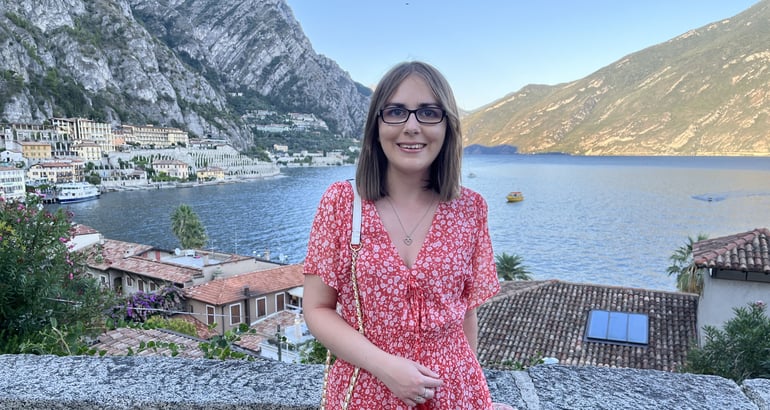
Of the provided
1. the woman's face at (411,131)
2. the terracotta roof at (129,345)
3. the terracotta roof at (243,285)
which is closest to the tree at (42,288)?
the terracotta roof at (129,345)

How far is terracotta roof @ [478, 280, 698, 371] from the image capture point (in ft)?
34.1

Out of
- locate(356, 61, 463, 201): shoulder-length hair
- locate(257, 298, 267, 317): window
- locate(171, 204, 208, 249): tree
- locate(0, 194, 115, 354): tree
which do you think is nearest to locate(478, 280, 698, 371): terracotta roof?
locate(0, 194, 115, 354): tree

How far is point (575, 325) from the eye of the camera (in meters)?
11.8

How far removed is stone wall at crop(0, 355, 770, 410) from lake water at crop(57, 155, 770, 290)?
2221 centimetres

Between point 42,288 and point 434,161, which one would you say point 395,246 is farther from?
point 42,288

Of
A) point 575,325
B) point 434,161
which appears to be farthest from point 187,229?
point 434,161

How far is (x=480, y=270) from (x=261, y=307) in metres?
Result: 19.9

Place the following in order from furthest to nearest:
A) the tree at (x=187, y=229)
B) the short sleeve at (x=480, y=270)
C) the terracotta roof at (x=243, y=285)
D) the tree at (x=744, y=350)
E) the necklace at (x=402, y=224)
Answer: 1. the tree at (x=187, y=229)
2. the terracotta roof at (x=243, y=285)
3. the tree at (x=744, y=350)
4. the short sleeve at (x=480, y=270)
5. the necklace at (x=402, y=224)

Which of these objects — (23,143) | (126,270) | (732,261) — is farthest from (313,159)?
(732,261)

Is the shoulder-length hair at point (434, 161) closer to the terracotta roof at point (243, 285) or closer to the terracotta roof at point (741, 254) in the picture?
the terracotta roof at point (741, 254)

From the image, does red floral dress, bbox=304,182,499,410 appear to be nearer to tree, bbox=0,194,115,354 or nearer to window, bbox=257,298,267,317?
tree, bbox=0,194,115,354

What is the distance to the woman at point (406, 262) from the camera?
1.31 metres

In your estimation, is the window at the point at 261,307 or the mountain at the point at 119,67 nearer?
the window at the point at 261,307

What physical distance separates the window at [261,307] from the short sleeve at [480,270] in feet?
64.4
